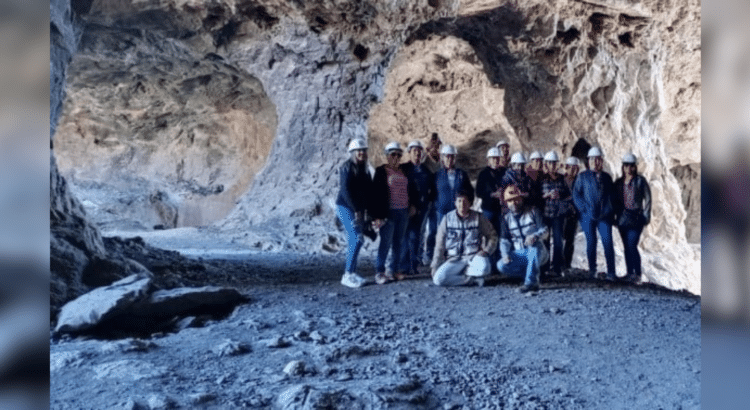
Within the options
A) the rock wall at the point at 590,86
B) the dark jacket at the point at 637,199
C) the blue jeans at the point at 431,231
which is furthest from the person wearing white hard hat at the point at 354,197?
the rock wall at the point at 590,86

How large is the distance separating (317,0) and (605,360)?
4.21 m

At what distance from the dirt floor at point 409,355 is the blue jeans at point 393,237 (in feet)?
0.87

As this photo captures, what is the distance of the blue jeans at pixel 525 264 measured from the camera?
3836 millimetres

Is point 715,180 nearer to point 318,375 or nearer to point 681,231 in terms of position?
point 318,375

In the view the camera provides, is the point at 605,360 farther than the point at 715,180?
Yes

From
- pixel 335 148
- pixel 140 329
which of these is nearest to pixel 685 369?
pixel 140 329

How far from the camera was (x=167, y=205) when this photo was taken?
874 centimetres

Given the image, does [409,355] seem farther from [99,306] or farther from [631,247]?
[631,247]

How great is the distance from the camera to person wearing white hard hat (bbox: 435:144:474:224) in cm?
411

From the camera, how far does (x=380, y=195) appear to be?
398 centimetres

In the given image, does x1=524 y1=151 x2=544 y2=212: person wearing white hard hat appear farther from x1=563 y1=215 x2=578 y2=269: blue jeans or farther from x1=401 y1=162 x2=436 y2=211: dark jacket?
x1=401 y1=162 x2=436 y2=211: dark jacket

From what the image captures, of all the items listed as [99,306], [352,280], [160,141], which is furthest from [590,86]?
[160,141]

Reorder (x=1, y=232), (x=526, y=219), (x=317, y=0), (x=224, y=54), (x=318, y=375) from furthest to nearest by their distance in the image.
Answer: (x=224, y=54) < (x=317, y=0) < (x=526, y=219) < (x=318, y=375) < (x=1, y=232)

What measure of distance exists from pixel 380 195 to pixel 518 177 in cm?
88
